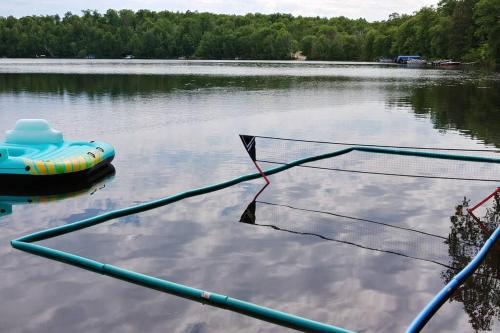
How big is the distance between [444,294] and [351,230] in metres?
4.70

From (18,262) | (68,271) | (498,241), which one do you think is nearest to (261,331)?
(68,271)

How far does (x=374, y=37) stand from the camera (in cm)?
19600

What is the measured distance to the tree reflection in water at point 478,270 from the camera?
907cm

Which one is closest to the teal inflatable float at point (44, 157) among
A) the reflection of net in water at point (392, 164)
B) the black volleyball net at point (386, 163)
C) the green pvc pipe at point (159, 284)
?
the green pvc pipe at point (159, 284)

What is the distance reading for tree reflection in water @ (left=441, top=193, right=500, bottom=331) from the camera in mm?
9070

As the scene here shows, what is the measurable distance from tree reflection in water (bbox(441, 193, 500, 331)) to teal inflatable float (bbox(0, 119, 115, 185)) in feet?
36.9

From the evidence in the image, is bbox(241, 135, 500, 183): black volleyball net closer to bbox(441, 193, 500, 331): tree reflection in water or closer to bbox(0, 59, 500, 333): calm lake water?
bbox(0, 59, 500, 333): calm lake water

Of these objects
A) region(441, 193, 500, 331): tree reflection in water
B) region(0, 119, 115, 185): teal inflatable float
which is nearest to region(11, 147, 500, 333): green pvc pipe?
region(441, 193, 500, 331): tree reflection in water

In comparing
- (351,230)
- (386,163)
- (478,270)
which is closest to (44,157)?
(351,230)

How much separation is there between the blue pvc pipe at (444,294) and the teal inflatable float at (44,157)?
1198cm

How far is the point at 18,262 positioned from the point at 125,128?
19.4m

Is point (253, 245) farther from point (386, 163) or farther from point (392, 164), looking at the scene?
point (386, 163)

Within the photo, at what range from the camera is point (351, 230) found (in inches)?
516

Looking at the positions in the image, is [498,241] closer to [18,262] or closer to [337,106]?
[18,262]
